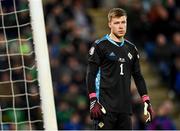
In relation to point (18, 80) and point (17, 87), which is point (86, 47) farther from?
point (18, 80)

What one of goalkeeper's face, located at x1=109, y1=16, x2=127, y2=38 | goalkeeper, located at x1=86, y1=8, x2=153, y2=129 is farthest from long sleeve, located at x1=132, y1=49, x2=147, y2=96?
goalkeeper's face, located at x1=109, y1=16, x2=127, y2=38

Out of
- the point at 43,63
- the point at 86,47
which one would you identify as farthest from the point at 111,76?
the point at 86,47

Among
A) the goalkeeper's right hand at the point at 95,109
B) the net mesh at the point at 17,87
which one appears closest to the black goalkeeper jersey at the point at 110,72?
the goalkeeper's right hand at the point at 95,109

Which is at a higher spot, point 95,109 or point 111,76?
point 111,76

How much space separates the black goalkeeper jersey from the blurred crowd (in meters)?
4.09

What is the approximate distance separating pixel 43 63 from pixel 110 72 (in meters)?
0.80

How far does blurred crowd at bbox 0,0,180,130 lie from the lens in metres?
11.0

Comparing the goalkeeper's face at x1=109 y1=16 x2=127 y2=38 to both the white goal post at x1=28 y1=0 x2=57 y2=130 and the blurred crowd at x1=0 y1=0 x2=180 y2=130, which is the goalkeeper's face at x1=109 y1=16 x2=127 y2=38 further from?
the blurred crowd at x1=0 y1=0 x2=180 y2=130

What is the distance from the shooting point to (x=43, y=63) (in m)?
6.86

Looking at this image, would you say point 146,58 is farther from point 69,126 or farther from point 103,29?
point 69,126

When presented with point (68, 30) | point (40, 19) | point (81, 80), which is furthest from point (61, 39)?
point (40, 19)

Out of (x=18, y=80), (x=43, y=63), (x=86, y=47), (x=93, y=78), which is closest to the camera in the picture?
(x=93, y=78)

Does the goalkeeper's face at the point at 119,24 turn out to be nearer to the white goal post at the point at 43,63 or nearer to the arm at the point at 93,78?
the arm at the point at 93,78

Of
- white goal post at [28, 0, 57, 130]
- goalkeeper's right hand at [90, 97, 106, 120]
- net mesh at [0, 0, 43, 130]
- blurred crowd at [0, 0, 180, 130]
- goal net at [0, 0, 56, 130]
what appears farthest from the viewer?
blurred crowd at [0, 0, 180, 130]
